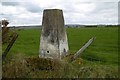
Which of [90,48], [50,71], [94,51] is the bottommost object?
[50,71]

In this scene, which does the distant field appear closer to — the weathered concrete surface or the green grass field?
the green grass field

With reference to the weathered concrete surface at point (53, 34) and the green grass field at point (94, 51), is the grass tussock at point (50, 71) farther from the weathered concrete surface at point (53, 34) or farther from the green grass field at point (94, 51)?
the weathered concrete surface at point (53, 34)

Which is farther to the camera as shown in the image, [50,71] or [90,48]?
[90,48]

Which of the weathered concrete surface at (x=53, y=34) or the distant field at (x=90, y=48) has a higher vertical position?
the weathered concrete surface at (x=53, y=34)

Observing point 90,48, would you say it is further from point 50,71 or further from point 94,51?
point 50,71

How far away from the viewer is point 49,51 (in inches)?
500

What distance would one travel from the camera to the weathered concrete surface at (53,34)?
41.2 feet

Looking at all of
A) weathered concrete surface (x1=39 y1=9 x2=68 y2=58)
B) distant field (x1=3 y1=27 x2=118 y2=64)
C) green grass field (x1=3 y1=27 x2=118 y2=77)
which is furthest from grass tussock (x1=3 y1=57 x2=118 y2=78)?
distant field (x1=3 y1=27 x2=118 y2=64)

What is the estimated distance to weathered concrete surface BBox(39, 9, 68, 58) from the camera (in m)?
12.6

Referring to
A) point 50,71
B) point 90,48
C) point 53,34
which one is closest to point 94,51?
point 90,48

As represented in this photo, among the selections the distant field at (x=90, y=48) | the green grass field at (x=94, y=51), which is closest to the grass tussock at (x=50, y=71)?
the green grass field at (x=94, y=51)

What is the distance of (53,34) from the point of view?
1256cm

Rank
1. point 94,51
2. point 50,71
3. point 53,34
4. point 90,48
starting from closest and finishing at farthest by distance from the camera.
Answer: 1. point 50,71
2. point 53,34
3. point 94,51
4. point 90,48

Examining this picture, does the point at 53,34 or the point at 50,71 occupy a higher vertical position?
the point at 53,34
